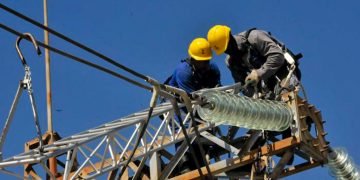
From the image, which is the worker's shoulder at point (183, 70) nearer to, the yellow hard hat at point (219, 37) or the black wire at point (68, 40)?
the yellow hard hat at point (219, 37)

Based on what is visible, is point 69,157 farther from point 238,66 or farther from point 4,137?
point 238,66

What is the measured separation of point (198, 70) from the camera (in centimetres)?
1664

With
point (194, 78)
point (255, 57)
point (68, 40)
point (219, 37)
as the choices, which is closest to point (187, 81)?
point (194, 78)

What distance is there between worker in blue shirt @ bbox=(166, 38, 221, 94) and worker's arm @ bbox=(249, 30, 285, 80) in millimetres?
937

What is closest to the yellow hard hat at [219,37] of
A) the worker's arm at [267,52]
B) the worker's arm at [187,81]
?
the worker's arm at [267,52]

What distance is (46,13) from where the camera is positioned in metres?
19.4

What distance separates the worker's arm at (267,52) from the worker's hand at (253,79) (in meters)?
0.05

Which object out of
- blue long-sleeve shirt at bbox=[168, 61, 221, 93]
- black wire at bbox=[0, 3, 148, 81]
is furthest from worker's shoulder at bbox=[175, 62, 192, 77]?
black wire at bbox=[0, 3, 148, 81]

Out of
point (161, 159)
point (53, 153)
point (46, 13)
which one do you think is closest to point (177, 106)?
point (53, 153)

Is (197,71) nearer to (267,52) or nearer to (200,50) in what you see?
(200,50)

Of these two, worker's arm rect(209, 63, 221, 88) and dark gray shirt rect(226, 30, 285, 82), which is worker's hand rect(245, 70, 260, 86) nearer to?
dark gray shirt rect(226, 30, 285, 82)

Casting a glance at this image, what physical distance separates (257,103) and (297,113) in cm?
80

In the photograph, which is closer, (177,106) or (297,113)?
(177,106)

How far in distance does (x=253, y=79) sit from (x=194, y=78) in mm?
1460
